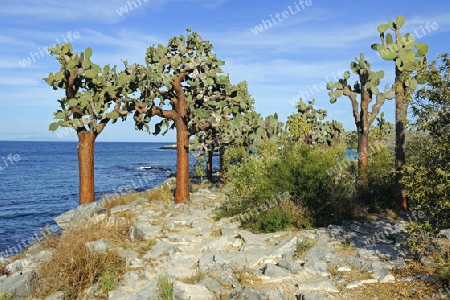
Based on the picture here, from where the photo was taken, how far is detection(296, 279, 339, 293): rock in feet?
22.5

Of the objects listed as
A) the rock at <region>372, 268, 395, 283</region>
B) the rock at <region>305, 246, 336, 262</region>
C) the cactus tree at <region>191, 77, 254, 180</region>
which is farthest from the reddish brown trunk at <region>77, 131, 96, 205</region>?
the rock at <region>372, 268, 395, 283</region>

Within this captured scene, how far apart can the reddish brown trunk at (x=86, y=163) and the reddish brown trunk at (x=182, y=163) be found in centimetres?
316

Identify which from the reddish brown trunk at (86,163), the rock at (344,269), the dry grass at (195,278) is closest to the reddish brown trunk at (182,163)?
the reddish brown trunk at (86,163)

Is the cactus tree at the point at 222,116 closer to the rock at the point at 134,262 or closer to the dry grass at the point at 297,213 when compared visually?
the dry grass at the point at 297,213

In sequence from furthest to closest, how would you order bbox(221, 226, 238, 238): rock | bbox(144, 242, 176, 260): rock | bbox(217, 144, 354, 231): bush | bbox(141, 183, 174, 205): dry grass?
1. bbox(141, 183, 174, 205): dry grass
2. bbox(217, 144, 354, 231): bush
3. bbox(221, 226, 238, 238): rock
4. bbox(144, 242, 176, 260): rock

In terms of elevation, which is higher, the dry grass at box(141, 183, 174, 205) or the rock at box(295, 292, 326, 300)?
the dry grass at box(141, 183, 174, 205)

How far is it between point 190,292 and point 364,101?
10698 mm

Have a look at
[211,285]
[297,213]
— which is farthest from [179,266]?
[297,213]

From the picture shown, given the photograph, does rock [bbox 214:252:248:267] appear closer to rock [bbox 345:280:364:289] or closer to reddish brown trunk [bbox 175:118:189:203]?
rock [bbox 345:280:364:289]

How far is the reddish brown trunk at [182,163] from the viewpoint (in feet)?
49.8

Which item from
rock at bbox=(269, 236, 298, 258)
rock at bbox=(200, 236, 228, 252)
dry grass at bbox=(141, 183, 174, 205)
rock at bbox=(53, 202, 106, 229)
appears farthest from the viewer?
dry grass at bbox=(141, 183, 174, 205)

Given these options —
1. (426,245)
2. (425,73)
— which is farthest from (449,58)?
(426,245)

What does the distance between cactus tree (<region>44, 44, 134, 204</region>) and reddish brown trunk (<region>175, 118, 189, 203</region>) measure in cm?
220

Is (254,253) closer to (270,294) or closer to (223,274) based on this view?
(223,274)
